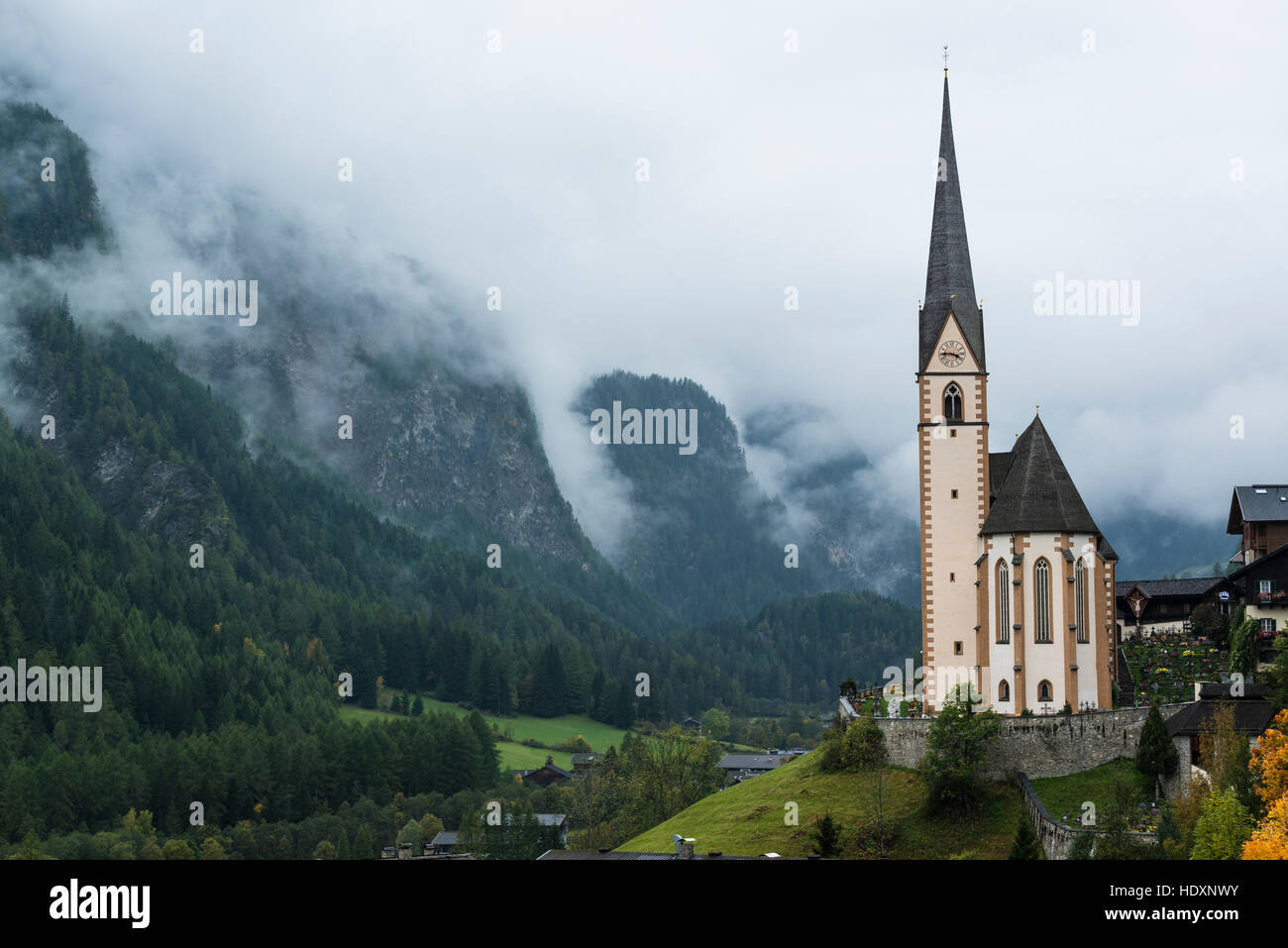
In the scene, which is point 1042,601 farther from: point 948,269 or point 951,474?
point 948,269

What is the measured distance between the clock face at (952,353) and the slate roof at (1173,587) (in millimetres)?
29888

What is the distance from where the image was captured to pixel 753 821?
257 ft

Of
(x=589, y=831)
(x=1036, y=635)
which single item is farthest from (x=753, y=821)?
(x=589, y=831)

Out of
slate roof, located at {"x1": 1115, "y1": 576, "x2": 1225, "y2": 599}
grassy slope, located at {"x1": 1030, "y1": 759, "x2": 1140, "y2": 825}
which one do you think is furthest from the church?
slate roof, located at {"x1": 1115, "y1": 576, "x2": 1225, "y2": 599}

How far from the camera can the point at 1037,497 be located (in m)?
82.4

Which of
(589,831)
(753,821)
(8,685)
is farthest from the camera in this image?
(8,685)

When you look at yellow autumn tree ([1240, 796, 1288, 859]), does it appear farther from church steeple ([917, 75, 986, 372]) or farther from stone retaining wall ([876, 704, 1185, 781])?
church steeple ([917, 75, 986, 372])

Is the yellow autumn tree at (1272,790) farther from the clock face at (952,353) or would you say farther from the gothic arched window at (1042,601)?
the clock face at (952,353)

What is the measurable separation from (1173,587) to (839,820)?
49.2 m

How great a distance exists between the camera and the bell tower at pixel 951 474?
279 ft

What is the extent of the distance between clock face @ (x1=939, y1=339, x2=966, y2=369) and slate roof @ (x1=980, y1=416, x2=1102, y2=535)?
19.6ft

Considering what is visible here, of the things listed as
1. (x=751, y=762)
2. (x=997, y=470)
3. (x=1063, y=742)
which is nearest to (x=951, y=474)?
(x=997, y=470)
